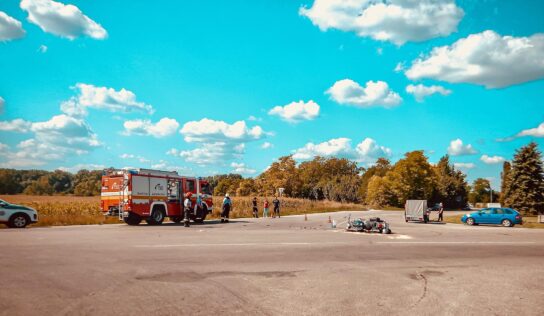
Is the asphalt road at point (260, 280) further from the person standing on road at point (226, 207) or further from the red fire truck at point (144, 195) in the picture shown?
the person standing on road at point (226, 207)

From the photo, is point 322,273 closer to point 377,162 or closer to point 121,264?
point 121,264

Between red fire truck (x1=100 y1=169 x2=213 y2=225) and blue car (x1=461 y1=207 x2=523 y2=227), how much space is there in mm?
20832

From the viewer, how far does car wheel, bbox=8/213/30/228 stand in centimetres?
2080

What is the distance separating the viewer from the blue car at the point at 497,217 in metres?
30.6

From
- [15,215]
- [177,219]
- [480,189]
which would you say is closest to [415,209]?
[177,219]

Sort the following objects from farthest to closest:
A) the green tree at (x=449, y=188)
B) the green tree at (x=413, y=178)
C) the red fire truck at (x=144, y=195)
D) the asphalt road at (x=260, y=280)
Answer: the green tree at (x=449, y=188) → the green tree at (x=413, y=178) → the red fire truck at (x=144, y=195) → the asphalt road at (x=260, y=280)

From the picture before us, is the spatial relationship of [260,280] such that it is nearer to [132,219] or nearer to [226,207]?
[132,219]

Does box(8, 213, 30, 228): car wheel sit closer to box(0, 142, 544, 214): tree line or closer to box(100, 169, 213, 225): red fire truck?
box(100, 169, 213, 225): red fire truck

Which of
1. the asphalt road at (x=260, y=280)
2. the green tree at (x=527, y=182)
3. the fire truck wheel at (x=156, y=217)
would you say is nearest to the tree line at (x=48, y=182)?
the fire truck wheel at (x=156, y=217)

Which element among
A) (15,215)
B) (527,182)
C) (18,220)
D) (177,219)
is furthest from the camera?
(527,182)

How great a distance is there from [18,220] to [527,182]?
162 feet

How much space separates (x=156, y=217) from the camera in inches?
955

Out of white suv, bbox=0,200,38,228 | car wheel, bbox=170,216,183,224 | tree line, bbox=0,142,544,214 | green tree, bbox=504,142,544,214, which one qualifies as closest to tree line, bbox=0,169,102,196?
tree line, bbox=0,142,544,214

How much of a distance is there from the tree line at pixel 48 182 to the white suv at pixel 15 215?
7119 cm
